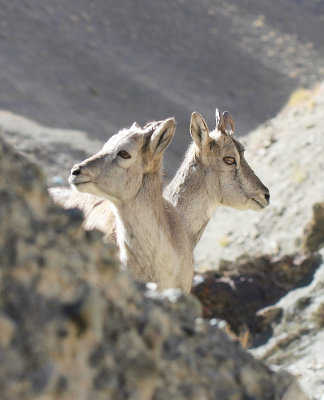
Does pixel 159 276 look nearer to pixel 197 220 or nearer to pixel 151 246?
pixel 151 246

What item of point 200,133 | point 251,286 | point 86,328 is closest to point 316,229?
point 251,286

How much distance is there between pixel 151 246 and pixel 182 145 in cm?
2313

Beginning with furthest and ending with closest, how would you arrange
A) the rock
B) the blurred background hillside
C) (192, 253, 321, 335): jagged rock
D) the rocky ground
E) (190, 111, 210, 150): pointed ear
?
the blurred background hillside, (192, 253, 321, 335): jagged rock, (190, 111, 210, 150): pointed ear, the rocky ground, the rock

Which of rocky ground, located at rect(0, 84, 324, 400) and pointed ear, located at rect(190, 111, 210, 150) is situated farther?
pointed ear, located at rect(190, 111, 210, 150)

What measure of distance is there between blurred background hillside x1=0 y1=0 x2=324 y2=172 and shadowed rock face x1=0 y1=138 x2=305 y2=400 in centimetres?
2427

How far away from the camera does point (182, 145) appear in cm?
3127

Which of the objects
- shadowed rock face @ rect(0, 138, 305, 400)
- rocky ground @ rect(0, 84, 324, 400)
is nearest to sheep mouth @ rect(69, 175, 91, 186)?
rocky ground @ rect(0, 84, 324, 400)

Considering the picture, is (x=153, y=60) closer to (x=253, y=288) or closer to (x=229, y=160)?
(x=253, y=288)

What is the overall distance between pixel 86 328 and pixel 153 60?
3868 cm

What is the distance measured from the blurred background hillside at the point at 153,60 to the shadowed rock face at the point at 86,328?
24267 mm

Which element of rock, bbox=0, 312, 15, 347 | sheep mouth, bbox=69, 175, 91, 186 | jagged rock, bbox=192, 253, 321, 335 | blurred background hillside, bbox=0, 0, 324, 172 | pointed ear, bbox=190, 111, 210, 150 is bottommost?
rock, bbox=0, 312, 15, 347

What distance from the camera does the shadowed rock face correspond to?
3420 mm

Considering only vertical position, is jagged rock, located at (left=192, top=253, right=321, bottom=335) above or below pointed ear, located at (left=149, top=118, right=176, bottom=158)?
above

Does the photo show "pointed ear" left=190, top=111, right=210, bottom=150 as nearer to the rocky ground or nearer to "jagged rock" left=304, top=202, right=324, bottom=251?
the rocky ground
